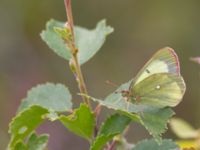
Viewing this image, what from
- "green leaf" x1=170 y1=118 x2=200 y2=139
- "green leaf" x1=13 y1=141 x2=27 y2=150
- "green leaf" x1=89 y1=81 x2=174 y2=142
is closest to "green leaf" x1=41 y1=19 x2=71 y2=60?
"green leaf" x1=89 y1=81 x2=174 y2=142

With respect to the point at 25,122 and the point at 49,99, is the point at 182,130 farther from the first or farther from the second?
the point at 25,122

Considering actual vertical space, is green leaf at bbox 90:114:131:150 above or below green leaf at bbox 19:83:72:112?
below

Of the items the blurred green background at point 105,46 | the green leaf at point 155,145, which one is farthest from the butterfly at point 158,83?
the blurred green background at point 105,46

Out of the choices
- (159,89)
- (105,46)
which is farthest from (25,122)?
(105,46)

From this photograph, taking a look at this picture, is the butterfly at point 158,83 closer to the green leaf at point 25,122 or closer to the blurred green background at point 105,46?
the green leaf at point 25,122

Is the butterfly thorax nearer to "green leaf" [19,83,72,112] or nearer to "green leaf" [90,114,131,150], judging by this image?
"green leaf" [90,114,131,150]

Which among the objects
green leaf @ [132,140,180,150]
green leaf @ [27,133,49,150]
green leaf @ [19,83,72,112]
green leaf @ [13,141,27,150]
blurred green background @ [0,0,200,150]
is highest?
blurred green background @ [0,0,200,150]
